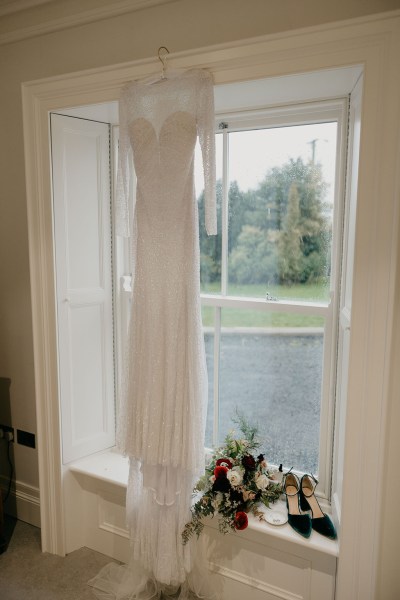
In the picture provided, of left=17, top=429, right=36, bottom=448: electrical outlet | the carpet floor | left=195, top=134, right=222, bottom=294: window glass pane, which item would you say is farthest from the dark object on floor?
left=195, top=134, right=222, bottom=294: window glass pane

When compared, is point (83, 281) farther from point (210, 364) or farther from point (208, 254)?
point (210, 364)

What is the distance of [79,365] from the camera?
2.45 metres

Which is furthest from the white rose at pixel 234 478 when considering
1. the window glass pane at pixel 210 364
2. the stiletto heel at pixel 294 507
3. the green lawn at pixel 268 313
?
the green lawn at pixel 268 313

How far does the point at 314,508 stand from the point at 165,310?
1.02 m

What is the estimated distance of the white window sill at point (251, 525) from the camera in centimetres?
184

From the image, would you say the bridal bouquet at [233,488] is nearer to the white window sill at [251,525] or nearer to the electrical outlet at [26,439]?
the white window sill at [251,525]

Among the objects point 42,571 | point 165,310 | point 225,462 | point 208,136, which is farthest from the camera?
point 42,571

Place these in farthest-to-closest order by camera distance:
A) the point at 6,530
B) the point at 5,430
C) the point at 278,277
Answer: the point at 5,430
the point at 6,530
the point at 278,277

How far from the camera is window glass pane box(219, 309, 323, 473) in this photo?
2.16 m

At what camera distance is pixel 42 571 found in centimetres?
232

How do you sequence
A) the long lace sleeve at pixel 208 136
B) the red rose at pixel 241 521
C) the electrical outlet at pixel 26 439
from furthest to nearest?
the electrical outlet at pixel 26 439
the red rose at pixel 241 521
the long lace sleeve at pixel 208 136

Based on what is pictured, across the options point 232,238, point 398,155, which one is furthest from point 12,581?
point 398,155

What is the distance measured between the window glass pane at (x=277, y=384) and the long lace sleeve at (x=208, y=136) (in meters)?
0.63

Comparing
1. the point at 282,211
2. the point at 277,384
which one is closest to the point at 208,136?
the point at 282,211
